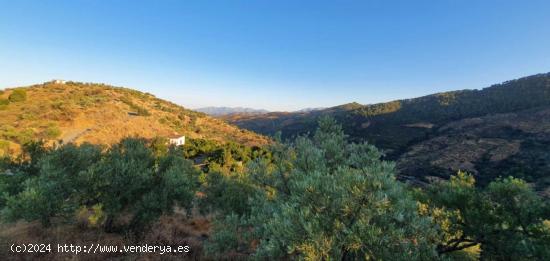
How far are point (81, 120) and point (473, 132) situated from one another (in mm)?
114521

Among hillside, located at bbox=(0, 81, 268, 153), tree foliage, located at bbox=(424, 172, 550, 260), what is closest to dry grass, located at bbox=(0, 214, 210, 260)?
tree foliage, located at bbox=(424, 172, 550, 260)

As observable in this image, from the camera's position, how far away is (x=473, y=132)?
92562mm

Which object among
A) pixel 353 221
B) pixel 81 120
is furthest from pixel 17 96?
pixel 353 221

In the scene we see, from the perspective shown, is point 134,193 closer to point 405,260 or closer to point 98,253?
point 98,253

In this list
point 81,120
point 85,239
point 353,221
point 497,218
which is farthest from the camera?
point 81,120

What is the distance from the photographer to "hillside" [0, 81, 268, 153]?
4953cm

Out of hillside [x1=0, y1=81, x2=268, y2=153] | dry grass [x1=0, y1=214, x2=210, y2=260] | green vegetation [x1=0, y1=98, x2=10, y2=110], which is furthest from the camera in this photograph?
green vegetation [x1=0, y1=98, x2=10, y2=110]

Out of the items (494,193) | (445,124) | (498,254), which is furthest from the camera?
(445,124)

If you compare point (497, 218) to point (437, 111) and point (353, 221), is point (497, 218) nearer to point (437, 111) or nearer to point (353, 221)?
point (353, 221)

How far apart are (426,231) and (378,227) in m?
1.47

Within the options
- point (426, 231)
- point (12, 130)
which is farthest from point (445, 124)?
point (12, 130)

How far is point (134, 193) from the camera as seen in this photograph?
14227mm

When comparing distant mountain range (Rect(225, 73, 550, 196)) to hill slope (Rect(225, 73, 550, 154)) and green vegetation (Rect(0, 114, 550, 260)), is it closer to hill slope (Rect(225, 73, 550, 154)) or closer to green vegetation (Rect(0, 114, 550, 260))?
hill slope (Rect(225, 73, 550, 154))

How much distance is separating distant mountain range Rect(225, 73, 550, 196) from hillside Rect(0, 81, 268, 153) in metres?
32.5
